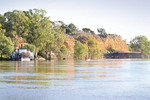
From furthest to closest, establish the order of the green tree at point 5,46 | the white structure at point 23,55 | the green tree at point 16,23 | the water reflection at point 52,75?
the green tree at point 16,23 < the white structure at point 23,55 < the green tree at point 5,46 < the water reflection at point 52,75

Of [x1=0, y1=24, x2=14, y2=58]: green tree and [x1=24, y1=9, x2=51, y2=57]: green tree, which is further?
[x1=24, y1=9, x2=51, y2=57]: green tree

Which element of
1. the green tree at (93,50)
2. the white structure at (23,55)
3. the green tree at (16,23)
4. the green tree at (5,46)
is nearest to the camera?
the green tree at (5,46)

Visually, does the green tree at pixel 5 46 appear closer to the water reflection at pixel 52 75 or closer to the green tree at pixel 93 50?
the water reflection at pixel 52 75

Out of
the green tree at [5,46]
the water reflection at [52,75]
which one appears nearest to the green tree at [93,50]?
the green tree at [5,46]

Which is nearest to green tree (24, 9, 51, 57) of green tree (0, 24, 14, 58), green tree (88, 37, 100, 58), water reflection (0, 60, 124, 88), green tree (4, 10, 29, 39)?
green tree (4, 10, 29, 39)

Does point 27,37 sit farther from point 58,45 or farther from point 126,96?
point 126,96

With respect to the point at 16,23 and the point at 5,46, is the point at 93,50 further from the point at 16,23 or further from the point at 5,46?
the point at 5,46

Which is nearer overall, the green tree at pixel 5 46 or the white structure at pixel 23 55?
the green tree at pixel 5 46

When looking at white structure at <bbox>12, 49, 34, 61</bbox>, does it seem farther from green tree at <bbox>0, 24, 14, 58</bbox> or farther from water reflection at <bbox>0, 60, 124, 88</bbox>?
water reflection at <bbox>0, 60, 124, 88</bbox>

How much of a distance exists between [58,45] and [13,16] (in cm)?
2077

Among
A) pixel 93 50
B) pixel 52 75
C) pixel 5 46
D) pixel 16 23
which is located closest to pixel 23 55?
pixel 5 46

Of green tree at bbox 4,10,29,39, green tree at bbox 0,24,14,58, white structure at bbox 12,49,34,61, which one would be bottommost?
white structure at bbox 12,49,34,61

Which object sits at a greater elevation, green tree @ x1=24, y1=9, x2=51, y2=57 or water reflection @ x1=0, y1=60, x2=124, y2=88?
green tree @ x1=24, y1=9, x2=51, y2=57

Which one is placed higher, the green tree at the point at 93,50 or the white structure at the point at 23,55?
the green tree at the point at 93,50
